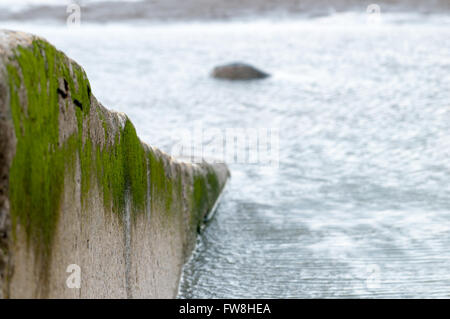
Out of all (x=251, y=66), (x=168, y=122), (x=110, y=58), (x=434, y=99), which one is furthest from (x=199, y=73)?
(x=434, y=99)

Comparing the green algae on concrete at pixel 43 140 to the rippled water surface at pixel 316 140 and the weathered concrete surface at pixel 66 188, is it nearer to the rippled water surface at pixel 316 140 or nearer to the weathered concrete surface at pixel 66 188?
the weathered concrete surface at pixel 66 188

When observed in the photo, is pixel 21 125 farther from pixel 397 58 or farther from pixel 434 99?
pixel 397 58

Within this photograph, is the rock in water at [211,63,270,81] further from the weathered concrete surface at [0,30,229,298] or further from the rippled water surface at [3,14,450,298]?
the weathered concrete surface at [0,30,229,298]

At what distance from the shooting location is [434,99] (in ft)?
33.0

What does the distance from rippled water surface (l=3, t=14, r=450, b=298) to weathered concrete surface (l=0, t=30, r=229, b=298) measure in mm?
1108

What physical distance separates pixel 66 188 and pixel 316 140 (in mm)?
6249

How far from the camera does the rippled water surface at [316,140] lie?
488cm

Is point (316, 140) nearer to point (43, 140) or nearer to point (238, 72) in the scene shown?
point (238, 72)

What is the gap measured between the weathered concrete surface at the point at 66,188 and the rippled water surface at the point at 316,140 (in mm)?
1108

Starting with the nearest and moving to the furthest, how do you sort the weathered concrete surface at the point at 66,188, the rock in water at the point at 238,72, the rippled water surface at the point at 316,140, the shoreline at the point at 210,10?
the weathered concrete surface at the point at 66,188, the rippled water surface at the point at 316,140, the rock in water at the point at 238,72, the shoreline at the point at 210,10

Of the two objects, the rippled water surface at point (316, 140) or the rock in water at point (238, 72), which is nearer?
the rippled water surface at point (316, 140)

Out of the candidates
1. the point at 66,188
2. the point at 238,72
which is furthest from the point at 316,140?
the point at 66,188

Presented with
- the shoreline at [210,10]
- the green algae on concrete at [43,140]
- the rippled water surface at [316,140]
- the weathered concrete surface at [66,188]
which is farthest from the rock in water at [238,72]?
the green algae on concrete at [43,140]

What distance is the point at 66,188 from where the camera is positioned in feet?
8.48
